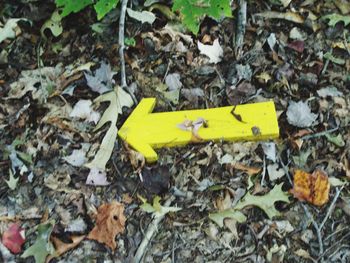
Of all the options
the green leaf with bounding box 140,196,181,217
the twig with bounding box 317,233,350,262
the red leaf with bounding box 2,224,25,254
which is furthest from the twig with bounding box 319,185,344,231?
the red leaf with bounding box 2,224,25,254

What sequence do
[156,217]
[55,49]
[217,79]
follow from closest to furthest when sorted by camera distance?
[156,217]
[217,79]
[55,49]

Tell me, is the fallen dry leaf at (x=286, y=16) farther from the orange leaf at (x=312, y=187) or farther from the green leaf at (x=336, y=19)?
the orange leaf at (x=312, y=187)

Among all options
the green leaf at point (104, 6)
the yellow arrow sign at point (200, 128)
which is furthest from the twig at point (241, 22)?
the green leaf at point (104, 6)

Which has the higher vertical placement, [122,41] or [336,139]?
[122,41]

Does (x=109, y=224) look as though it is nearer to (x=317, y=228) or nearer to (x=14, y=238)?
(x=14, y=238)

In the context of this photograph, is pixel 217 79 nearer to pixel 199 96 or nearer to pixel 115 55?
pixel 199 96

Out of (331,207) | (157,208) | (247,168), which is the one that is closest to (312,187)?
(331,207)

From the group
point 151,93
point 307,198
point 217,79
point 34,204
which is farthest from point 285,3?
point 34,204
